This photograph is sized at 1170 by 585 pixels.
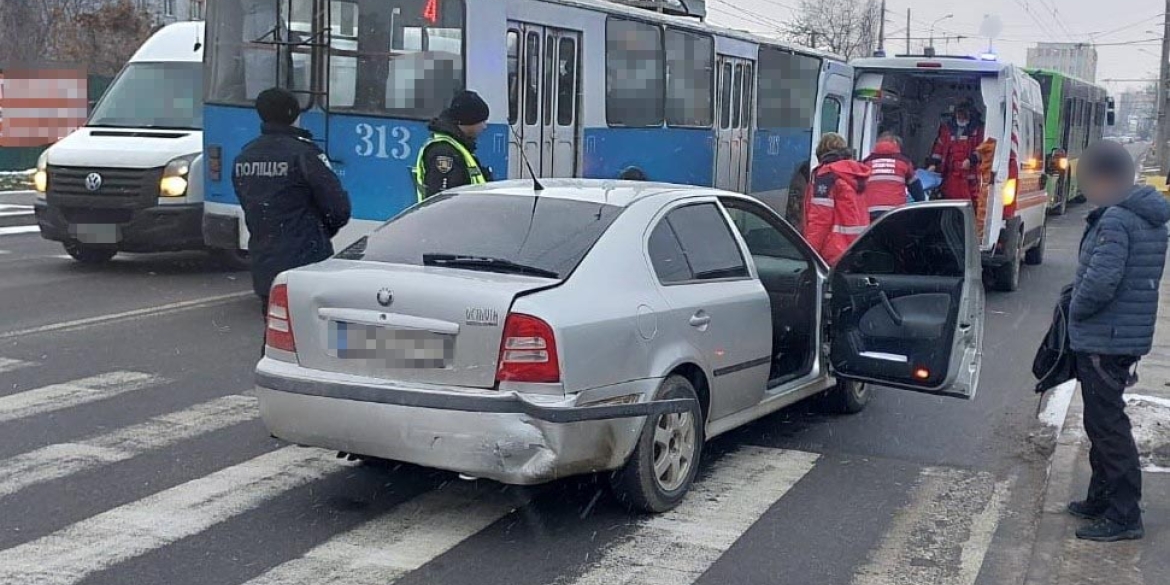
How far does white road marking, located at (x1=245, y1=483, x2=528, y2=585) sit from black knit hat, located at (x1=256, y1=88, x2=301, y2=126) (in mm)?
2396

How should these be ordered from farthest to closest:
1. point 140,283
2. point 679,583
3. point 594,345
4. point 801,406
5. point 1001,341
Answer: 1. point 140,283
2. point 1001,341
3. point 801,406
4. point 594,345
5. point 679,583

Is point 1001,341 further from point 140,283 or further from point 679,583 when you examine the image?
point 140,283

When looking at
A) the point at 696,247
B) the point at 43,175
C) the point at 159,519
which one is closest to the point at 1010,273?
the point at 696,247

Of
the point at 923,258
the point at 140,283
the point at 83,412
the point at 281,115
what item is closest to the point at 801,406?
the point at 923,258

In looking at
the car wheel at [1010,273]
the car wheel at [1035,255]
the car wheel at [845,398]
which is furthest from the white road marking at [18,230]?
the car wheel at [1035,255]

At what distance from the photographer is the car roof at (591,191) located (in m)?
6.26

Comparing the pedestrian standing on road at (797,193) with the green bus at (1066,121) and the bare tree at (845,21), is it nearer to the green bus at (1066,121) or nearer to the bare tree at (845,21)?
the green bus at (1066,121)

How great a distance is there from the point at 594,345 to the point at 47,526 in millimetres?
2383

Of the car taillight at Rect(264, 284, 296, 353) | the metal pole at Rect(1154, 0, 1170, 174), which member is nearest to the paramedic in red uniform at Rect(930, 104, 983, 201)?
the car taillight at Rect(264, 284, 296, 353)

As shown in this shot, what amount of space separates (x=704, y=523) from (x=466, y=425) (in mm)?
1245

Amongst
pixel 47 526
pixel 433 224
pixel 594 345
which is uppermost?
pixel 433 224

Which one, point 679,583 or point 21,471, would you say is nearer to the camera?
point 679,583

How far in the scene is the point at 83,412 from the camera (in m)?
7.42

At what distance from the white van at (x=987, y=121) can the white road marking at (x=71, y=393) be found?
8368mm
